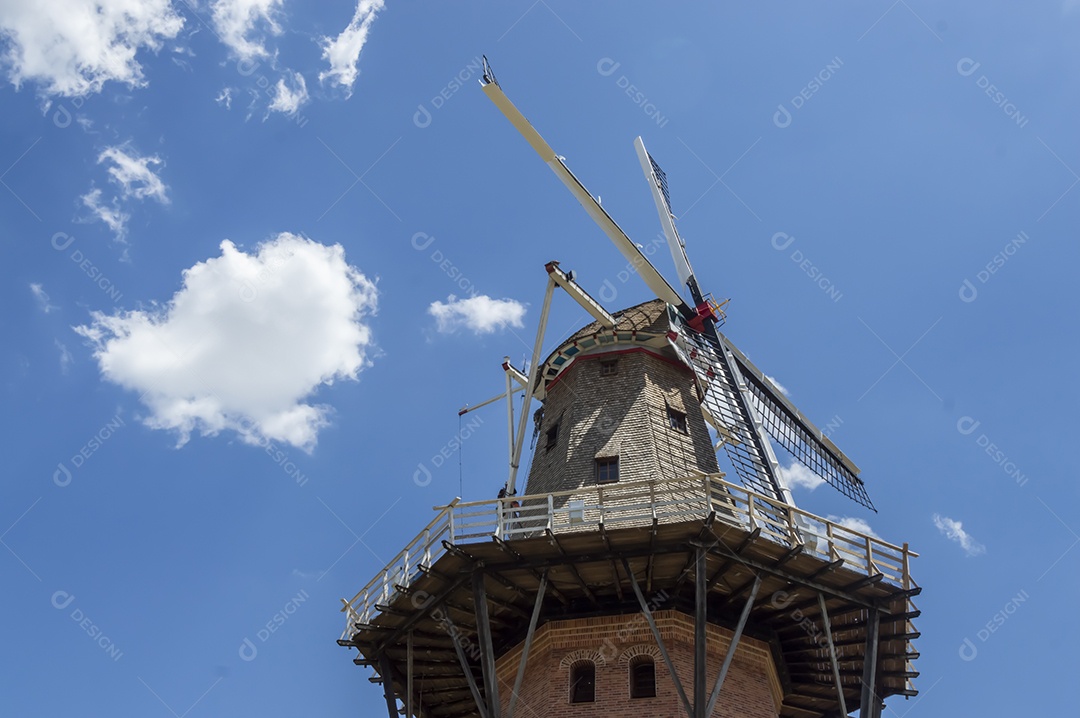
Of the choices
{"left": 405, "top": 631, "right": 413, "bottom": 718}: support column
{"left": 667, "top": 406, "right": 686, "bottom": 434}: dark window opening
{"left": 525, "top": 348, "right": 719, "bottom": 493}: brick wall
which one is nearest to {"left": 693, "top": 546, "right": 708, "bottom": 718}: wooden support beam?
{"left": 525, "top": 348, "right": 719, "bottom": 493}: brick wall

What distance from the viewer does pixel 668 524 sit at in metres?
17.9

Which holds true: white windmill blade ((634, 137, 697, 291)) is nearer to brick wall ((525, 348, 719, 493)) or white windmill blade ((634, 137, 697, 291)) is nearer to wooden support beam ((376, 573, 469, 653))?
brick wall ((525, 348, 719, 493))

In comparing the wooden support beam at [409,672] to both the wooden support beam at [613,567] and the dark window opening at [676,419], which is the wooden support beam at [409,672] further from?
the dark window opening at [676,419]

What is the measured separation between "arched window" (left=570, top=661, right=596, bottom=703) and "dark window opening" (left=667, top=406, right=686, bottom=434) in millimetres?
6284

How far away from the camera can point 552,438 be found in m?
24.5

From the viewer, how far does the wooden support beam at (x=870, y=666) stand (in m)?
18.5

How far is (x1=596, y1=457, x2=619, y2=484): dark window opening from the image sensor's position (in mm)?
21938

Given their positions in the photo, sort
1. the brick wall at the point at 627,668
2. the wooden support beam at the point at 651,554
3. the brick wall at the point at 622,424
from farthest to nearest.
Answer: the brick wall at the point at 622,424, the brick wall at the point at 627,668, the wooden support beam at the point at 651,554

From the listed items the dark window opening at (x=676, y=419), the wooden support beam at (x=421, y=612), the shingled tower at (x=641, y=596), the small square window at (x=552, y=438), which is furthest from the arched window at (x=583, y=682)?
the dark window opening at (x=676, y=419)

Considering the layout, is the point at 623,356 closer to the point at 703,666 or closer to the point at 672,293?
the point at 672,293

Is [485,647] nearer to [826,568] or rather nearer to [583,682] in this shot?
[583,682]

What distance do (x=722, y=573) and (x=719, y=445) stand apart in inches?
277

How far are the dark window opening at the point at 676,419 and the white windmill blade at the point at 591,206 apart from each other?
145 inches

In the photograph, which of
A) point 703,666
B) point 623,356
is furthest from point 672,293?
point 703,666
